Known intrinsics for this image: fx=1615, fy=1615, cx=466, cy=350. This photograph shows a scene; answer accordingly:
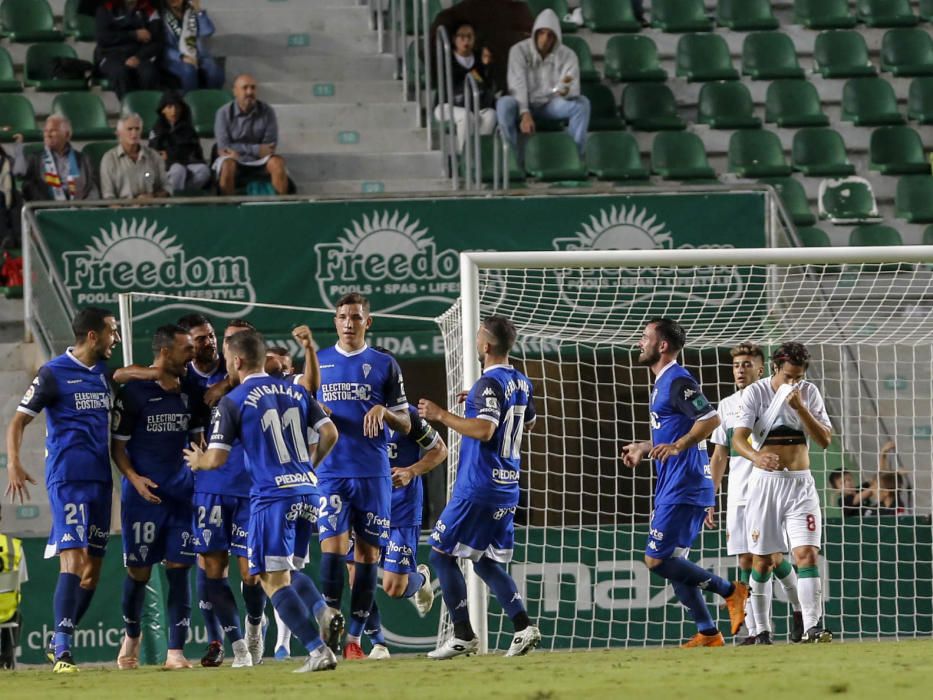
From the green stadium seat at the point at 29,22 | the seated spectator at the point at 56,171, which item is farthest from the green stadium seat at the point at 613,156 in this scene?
the green stadium seat at the point at 29,22

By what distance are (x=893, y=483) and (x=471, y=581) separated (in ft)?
16.0

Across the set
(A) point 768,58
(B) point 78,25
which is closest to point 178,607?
(B) point 78,25

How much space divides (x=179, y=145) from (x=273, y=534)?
25.0 ft

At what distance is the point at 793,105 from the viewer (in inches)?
701

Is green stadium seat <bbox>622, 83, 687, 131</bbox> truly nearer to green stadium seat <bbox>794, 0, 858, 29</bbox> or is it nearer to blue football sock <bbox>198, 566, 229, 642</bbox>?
green stadium seat <bbox>794, 0, 858, 29</bbox>

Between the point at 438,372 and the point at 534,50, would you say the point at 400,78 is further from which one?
the point at 438,372

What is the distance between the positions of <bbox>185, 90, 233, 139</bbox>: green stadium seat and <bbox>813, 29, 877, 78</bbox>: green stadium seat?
270 inches

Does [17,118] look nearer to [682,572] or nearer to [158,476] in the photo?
[158,476]

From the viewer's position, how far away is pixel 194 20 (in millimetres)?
16266

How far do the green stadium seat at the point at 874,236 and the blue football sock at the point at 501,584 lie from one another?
819 centimetres

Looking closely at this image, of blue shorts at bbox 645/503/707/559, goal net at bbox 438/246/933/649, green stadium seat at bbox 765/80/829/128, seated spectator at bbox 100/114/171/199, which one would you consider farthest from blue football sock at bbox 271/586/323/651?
green stadium seat at bbox 765/80/829/128

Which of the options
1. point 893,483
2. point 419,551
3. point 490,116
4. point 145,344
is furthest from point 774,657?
point 490,116

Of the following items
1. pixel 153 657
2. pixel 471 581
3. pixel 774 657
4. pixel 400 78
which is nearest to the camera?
pixel 774 657

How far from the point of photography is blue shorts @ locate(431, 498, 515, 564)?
902 centimetres
